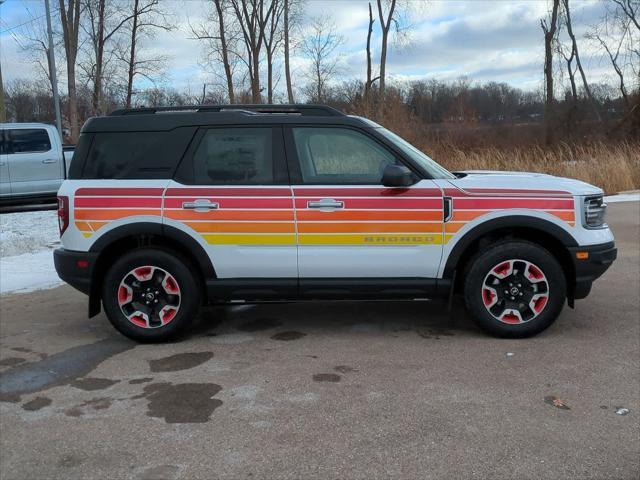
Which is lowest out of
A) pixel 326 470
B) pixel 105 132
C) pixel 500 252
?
pixel 326 470

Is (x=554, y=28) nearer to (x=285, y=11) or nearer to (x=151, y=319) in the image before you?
(x=285, y=11)

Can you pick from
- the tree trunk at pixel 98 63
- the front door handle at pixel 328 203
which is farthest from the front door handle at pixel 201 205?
the tree trunk at pixel 98 63

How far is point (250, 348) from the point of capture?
193 inches

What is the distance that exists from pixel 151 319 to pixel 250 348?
0.89 meters

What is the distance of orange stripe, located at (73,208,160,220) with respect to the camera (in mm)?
4871

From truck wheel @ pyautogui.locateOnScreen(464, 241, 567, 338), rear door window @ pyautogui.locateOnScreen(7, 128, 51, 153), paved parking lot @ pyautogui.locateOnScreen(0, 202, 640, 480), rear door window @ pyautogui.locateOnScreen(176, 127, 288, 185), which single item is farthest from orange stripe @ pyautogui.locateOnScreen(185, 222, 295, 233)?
rear door window @ pyautogui.locateOnScreen(7, 128, 51, 153)

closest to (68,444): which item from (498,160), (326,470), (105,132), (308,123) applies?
(326,470)

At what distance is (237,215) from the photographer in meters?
4.81

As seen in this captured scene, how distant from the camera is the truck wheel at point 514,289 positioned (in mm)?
4805

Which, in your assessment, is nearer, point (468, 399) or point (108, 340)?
point (468, 399)

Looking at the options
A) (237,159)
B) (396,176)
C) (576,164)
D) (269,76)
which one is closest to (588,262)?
(396,176)

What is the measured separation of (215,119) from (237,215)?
851 millimetres

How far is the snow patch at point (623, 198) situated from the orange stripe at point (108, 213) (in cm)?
1145

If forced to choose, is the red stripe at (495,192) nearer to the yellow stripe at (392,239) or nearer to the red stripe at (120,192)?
the yellow stripe at (392,239)
